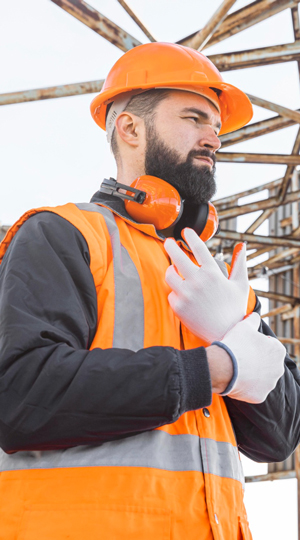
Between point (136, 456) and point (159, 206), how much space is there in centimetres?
105

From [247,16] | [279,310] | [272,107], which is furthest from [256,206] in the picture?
[247,16]

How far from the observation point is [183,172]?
8.66 feet

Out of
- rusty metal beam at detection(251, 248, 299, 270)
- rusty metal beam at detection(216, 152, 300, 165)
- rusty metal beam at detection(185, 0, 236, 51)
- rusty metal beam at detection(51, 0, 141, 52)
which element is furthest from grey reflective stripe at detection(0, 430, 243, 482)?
rusty metal beam at detection(251, 248, 299, 270)

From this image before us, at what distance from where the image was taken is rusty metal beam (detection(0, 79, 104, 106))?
18.3 ft

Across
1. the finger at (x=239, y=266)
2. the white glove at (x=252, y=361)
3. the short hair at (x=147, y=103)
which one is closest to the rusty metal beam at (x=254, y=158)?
the short hair at (x=147, y=103)

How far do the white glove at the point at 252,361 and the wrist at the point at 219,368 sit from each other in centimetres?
2

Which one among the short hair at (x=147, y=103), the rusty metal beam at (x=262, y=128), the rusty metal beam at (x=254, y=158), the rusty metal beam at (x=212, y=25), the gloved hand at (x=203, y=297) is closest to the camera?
the gloved hand at (x=203, y=297)

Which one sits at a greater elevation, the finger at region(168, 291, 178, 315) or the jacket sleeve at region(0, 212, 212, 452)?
the finger at region(168, 291, 178, 315)

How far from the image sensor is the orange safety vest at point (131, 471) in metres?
1.68

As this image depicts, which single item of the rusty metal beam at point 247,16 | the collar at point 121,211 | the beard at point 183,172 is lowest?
the collar at point 121,211

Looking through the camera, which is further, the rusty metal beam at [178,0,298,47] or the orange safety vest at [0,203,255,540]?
the rusty metal beam at [178,0,298,47]

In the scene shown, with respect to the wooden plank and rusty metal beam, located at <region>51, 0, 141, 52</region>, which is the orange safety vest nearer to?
rusty metal beam, located at <region>51, 0, 141, 52</region>

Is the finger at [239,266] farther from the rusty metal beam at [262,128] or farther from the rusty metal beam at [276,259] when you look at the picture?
the rusty metal beam at [276,259]

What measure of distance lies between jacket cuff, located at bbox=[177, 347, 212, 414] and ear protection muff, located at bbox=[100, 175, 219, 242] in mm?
861
